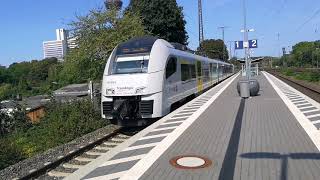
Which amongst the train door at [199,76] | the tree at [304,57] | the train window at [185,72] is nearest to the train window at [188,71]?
the train window at [185,72]

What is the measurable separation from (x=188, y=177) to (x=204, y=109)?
32.4ft

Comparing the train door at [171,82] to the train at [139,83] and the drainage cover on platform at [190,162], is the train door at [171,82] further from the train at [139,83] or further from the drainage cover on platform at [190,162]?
the drainage cover on platform at [190,162]

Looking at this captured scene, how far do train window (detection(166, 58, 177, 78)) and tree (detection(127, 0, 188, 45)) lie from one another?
25.5 m

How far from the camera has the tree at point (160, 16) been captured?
4350cm

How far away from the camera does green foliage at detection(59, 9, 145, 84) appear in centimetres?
2784

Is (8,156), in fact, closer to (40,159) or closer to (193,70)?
(40,159)

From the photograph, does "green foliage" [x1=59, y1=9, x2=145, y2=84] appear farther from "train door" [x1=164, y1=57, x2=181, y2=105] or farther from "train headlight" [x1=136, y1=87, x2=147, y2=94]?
"train headlight" [x1=136, y1=87, x2=147, y2=94]

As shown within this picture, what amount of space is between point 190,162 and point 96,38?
2100 centimetres

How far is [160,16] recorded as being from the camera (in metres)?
43.4

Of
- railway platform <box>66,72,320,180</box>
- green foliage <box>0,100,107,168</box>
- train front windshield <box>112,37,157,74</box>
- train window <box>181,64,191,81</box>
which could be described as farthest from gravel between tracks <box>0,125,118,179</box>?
train window <box>181,64,191,81</box>

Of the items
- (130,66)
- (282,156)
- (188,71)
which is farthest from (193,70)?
(282,156)

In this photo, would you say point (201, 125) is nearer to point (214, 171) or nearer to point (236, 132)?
point (236, 132)

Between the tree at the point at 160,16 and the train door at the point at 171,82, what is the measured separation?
2535 centimetres

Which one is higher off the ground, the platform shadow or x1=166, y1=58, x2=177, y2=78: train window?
x1=166, y1=58, x2=177, y2=78: train window
